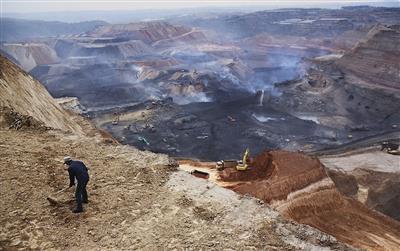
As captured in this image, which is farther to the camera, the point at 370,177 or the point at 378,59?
the point at 378,59

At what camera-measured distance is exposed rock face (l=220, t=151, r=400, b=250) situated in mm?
13102

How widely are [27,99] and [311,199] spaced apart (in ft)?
41.5

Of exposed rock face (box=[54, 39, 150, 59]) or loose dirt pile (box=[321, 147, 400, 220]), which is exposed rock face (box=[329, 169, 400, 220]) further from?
exposed rock face (box=[54, 39, 150, 59])

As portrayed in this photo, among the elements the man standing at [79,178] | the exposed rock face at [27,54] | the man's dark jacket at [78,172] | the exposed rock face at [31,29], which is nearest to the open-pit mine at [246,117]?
the exposed rock face at [27,54]

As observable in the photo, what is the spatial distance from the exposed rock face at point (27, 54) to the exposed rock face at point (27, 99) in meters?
55.3

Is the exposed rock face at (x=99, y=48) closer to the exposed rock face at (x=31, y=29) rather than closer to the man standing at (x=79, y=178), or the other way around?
the exposed rock face at (x=31, y=29)

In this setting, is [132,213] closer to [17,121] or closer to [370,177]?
[17,121]

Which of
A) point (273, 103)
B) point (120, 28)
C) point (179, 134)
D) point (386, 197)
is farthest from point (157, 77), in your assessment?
point (120, 28)

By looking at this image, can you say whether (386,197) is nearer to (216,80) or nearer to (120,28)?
(216,80)

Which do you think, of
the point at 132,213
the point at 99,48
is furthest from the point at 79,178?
the point at 99,48

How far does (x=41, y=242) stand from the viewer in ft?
25.8

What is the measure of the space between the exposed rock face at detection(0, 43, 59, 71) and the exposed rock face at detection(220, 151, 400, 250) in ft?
211

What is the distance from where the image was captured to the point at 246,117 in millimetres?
43062

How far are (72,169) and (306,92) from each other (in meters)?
44.0
